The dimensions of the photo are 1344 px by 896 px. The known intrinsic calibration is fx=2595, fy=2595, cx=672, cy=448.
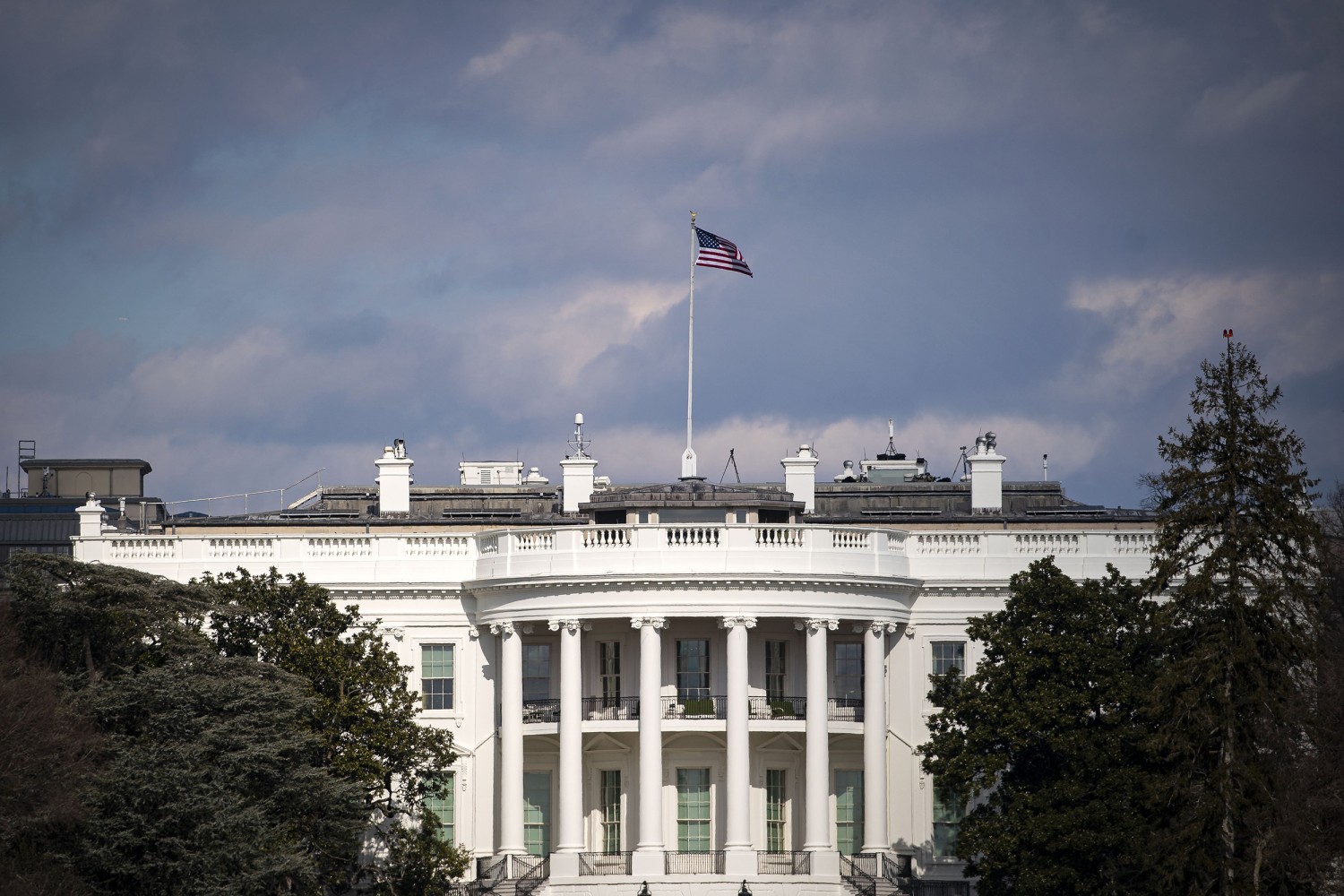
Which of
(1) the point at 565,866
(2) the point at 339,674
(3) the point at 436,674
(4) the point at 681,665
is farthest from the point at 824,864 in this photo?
(2) the point at 339,674

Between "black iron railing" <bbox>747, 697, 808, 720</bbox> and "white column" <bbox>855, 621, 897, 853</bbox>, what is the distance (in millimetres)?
2042

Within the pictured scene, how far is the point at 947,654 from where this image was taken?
8188 cm

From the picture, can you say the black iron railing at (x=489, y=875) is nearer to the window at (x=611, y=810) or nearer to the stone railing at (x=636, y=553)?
the window at (x=611, y=810)

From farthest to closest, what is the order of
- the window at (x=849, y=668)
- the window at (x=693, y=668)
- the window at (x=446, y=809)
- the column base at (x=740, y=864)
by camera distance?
the window at (x=849, y=668) → the window at (x=446, y=809) → the window at (x=693, y=668) → the column base at (x=740, y=864)

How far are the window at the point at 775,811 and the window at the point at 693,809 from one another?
1.86m

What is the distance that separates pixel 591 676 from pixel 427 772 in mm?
9981

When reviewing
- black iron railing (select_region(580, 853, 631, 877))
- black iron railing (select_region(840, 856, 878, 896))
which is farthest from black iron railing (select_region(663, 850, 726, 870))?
black iron railing (select_region(840, 856, 878, 896))

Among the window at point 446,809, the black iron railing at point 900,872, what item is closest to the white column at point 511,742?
the window at point 446,809

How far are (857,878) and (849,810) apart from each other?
14.0 ft

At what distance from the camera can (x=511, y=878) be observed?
77.4 meters

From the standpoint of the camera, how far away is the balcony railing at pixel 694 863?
76.9 m

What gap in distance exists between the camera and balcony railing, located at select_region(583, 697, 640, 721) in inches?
3130

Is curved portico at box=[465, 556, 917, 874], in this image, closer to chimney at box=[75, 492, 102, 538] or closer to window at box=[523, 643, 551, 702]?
window at box=[523, 643, 551, 702]

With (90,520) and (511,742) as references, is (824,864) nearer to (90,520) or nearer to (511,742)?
(511,742)
